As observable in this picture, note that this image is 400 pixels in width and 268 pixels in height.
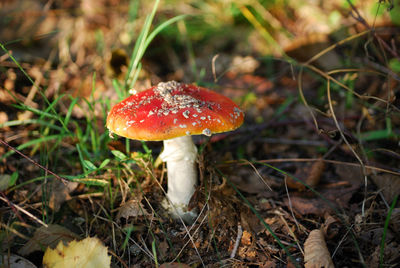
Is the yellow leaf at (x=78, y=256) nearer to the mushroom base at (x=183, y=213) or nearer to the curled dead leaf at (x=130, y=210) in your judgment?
the curled dead leaf at (x=130, y=210)

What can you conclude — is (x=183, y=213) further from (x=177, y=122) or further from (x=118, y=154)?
(x=177, y=122)

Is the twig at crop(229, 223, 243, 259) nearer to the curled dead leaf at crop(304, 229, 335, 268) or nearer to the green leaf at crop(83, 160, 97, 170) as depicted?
the curled dead leaf at crop(304, 229, 335, 268)

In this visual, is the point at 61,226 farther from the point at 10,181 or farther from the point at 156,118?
the point at 156,118

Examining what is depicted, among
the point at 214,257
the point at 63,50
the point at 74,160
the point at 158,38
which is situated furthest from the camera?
the point at 158,38

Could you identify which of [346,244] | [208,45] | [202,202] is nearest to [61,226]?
[202,202]

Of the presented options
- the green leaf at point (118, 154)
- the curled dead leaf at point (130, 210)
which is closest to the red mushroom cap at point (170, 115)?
the green leaf at point (118, 154)

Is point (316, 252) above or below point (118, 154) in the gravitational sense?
below

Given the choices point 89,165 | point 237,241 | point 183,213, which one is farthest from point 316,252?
point 89,165

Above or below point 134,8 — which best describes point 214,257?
below
